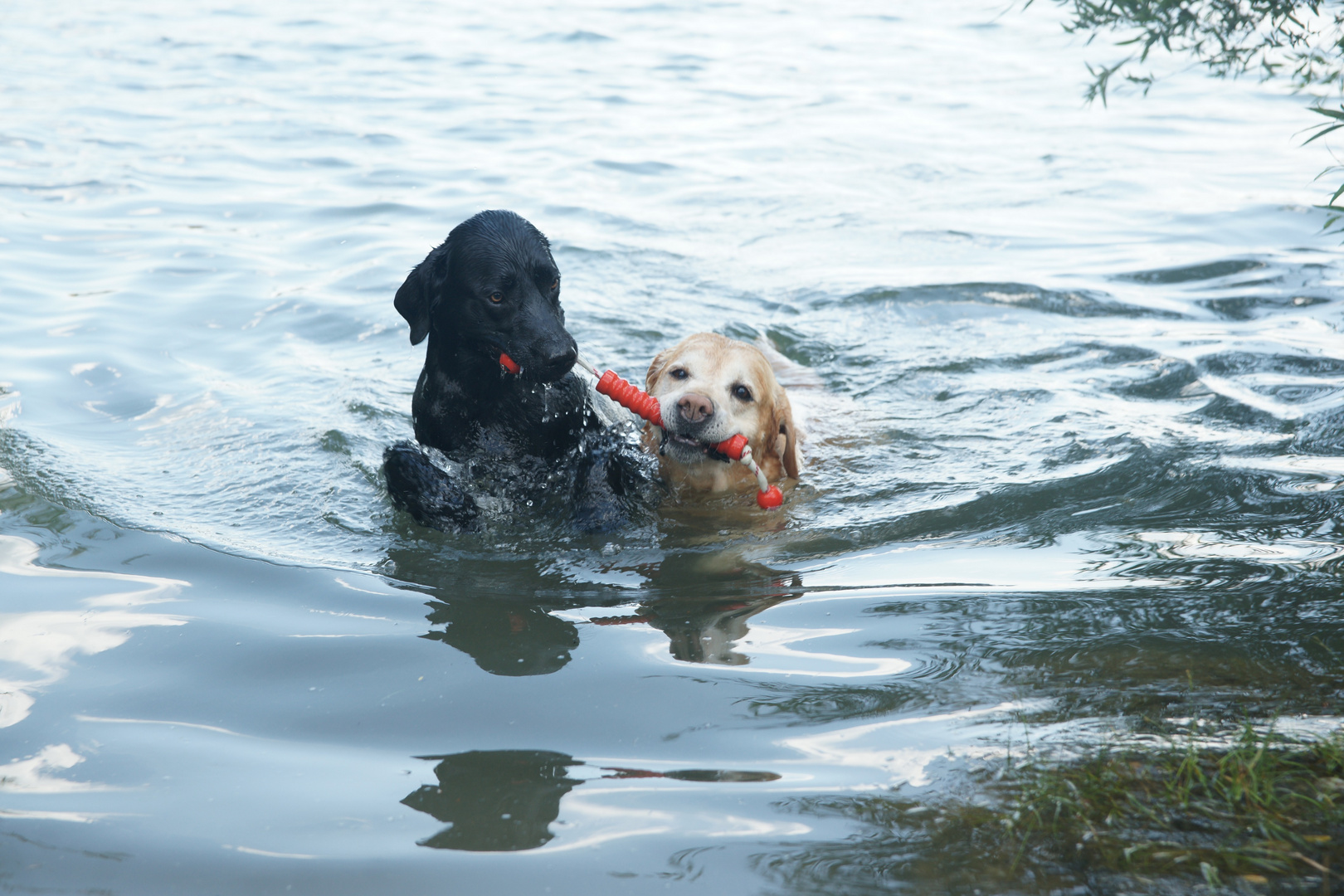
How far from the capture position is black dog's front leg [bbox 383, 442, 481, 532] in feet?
15.4

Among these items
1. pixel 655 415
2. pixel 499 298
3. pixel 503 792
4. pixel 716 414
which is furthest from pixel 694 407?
pixel 503 792

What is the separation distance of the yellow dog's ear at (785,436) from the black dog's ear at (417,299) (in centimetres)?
176

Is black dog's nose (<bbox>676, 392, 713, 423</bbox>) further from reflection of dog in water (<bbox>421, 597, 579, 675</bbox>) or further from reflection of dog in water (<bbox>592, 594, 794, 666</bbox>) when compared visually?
reflection of dog in water (<bbox>421, 597, 579, 675</bbox>)

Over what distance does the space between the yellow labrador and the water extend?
0.66 feet

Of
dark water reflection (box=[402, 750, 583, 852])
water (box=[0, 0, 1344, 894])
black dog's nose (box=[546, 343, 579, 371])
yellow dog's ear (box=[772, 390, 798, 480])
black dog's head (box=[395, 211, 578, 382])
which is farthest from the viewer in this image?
yellow dog's ear (box=[772, 390, 798, 480])

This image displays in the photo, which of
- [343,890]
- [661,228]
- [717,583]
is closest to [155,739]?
[343,890]

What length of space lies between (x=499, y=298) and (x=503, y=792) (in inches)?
93.7

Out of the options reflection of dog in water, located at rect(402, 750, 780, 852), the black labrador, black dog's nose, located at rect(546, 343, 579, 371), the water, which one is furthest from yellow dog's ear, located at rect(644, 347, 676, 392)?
reflection of dog in water, located at rect(402, 750, 780, 852)

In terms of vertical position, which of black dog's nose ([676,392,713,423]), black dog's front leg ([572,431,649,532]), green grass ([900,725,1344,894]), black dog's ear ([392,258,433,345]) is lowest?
green grass ([900,725,1344,894])

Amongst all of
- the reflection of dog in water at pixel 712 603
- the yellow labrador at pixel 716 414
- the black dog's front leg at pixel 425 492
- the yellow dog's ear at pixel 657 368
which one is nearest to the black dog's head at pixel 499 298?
the black dog's front leg at pixel 425 492

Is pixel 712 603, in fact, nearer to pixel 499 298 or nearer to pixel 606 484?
pixel 606 484

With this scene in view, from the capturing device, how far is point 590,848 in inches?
102

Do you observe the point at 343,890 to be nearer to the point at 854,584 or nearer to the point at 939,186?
the point at 854,584

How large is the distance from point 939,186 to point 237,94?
33.1ft
